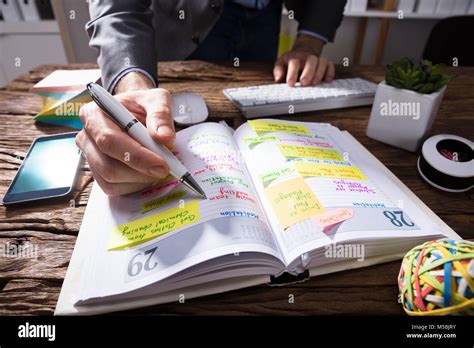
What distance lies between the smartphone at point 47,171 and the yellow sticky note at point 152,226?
146 millimetres

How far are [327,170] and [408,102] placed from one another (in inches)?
8.7

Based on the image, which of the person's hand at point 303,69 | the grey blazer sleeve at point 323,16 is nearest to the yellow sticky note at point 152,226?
the person's hand at point 303,69

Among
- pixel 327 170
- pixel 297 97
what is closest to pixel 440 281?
pixel 327 170

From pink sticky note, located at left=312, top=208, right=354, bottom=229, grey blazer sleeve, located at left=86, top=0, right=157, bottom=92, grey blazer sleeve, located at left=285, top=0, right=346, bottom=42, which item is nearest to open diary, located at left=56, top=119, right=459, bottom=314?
pink sticky note, located at left=312, top=208, right=354, bottom=229

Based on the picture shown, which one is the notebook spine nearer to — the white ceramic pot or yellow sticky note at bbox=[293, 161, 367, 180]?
yellow sticky note at bbox=[293, 161, 367, 180]

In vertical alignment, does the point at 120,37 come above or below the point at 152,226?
above

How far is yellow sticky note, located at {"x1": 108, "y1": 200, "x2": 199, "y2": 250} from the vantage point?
1.22 ft

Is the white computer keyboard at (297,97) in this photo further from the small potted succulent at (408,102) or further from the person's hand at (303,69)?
the small potted succulent at (408,102)

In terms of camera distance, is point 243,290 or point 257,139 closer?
point 243,290

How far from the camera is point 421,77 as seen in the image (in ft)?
1.78

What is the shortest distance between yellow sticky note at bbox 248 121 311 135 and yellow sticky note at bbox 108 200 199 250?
23cm

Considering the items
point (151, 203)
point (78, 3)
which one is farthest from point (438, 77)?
point (78, 3)

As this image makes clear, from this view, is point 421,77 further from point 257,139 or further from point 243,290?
point 243,290

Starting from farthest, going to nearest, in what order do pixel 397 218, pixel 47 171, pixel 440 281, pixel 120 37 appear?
pixel 120 37, pixel 47 171, pixel 397 218, pixel 440 281
